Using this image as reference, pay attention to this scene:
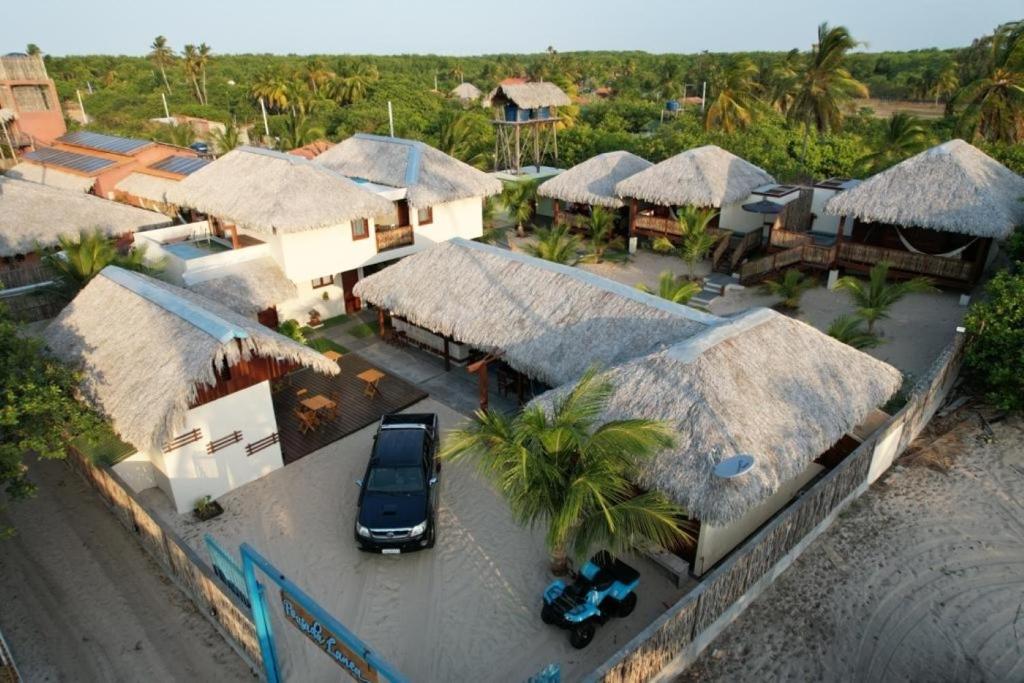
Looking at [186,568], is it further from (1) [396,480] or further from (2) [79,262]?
(2) [79,262]

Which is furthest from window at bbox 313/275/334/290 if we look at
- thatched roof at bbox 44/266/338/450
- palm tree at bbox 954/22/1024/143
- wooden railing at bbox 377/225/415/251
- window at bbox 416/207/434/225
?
palm tree at bbox 954/22/1024/143

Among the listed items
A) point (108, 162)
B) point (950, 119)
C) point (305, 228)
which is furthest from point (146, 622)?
point (950, 119)

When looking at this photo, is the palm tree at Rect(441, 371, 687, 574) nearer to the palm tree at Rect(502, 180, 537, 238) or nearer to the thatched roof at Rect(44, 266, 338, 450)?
the thatched roof at Rect(44, 266, 338, 450)

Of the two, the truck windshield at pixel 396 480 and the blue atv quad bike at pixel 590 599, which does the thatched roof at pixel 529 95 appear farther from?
the blue atv quad bike at pixel 590 599

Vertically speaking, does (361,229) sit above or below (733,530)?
above

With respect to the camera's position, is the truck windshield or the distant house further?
the distant house

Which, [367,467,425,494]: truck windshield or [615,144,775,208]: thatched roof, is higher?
[615,144,775,208]: thatched roof

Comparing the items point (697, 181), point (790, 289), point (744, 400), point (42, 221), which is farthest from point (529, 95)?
point (744, 400)
